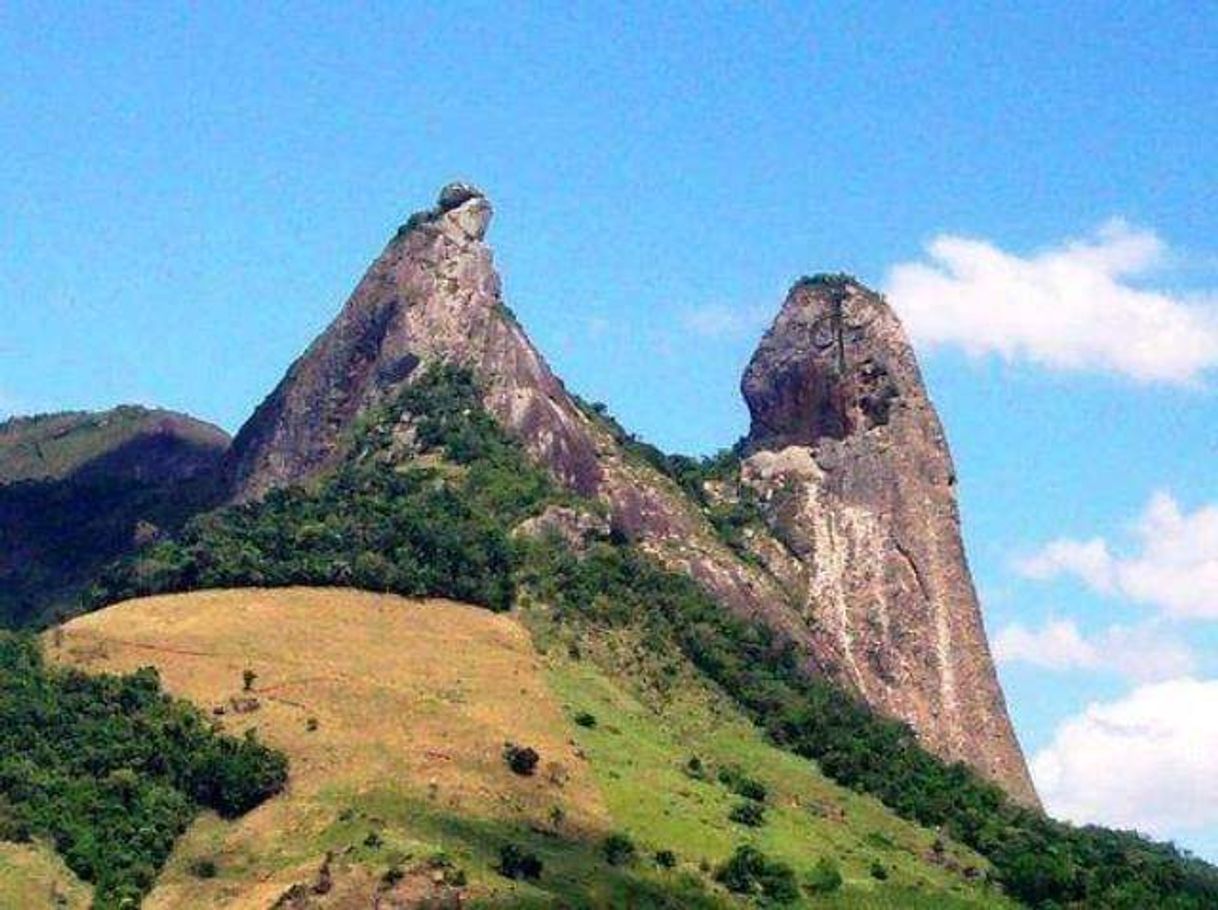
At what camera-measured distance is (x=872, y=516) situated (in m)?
162

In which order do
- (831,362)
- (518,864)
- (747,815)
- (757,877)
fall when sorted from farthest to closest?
(831,362) < (747,815) < (757,877) < (518,864)

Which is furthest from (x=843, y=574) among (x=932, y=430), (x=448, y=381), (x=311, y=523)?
(x=311, y=523)

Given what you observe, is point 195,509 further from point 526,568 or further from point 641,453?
point 526,568

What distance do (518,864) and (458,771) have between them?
9893 mm

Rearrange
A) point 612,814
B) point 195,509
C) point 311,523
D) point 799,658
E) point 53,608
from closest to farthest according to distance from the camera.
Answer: point 612,814 < point 311,523 < point 799,658 < point 53,608 < point 195,509

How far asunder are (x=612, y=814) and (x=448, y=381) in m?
55.9

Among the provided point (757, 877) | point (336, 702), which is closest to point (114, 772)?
point (336, 702)

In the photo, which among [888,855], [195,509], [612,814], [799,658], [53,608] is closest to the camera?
[612,814]

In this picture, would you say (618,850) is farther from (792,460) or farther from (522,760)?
(792,460)

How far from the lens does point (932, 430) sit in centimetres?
16662

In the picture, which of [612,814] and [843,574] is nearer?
[612,814]

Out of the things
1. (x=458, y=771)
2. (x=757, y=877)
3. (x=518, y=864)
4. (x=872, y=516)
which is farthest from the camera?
(x=872, y=516)

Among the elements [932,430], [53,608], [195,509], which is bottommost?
[53,608]

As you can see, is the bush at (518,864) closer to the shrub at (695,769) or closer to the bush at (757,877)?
the bush at (757,877)
